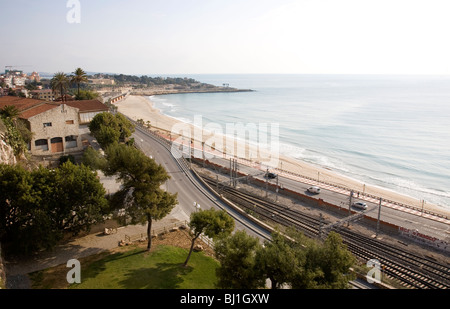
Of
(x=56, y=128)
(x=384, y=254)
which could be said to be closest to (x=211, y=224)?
(x=384, y=254)

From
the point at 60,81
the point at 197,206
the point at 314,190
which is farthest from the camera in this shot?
the point at 60,81

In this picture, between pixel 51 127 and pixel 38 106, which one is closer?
pixel 51 127

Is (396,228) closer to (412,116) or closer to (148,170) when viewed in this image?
(148,170)

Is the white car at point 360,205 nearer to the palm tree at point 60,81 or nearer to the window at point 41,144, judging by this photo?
the window at point 41,144

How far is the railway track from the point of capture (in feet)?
82.4

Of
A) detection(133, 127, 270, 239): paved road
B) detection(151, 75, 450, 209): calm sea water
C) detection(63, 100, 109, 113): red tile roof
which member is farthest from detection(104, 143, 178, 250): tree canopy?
detection(151, 75, 450, 209): calm sea water

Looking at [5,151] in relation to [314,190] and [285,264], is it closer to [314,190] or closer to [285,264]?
[285,264]

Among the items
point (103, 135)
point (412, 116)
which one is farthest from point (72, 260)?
point (412, 116)
